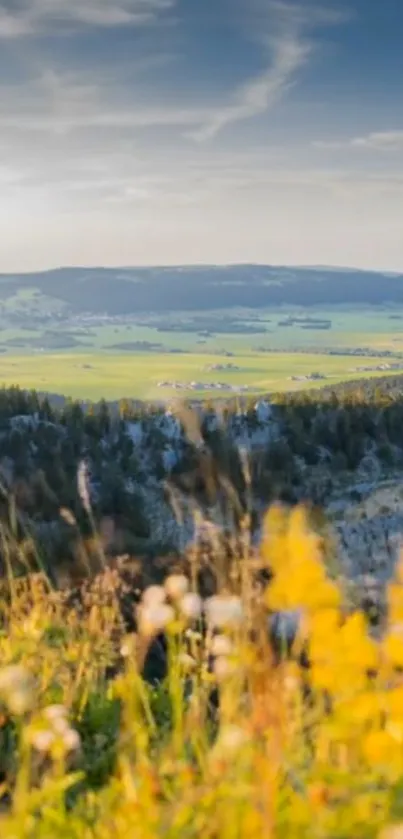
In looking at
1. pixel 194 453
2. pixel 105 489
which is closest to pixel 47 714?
pixel 105 489

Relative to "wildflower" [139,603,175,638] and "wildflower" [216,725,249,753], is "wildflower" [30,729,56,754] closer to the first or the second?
"wildflower" [139,603,175,638]

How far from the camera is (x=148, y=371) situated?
523 feet

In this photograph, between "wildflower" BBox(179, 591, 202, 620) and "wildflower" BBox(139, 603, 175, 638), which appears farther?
"wildflower" BBox(179, 591, 202, 620)

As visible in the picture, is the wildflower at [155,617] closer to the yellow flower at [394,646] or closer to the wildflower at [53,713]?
the wildflower at [53,713]

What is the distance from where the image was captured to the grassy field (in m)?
136

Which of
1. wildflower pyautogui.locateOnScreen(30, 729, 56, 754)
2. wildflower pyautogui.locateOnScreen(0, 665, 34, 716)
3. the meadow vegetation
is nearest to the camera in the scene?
the meadow vegetation

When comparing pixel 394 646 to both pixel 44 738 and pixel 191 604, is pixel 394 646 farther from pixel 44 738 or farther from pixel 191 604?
pixel 44 738

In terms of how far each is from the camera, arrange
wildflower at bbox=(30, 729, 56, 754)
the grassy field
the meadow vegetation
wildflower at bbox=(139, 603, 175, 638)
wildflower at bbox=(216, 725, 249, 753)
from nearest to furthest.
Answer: the meadow vegetation < wildflower at bbox=(216, 725, 249, 753) < wildflower at bbox=(30, 729, 56, 754) < wildflower at bbox=(139, 603, 175, 638) < the grassy field

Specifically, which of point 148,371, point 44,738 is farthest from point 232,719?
point 148,371

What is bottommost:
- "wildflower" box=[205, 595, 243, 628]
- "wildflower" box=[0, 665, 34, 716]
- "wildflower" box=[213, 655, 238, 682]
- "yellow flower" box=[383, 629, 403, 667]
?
"wildflower" box=[213, 655, 238, 682]

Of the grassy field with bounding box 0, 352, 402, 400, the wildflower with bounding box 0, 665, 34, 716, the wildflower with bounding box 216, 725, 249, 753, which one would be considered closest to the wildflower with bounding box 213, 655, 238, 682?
the wildflower with bounding box 216, 725, 249, 753

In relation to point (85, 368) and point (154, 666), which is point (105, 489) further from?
point (85, 368)

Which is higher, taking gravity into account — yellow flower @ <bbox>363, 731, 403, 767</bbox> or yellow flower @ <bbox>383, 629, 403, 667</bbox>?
yellow flower @ <bbox>383, 629, 403, 667</bbox>

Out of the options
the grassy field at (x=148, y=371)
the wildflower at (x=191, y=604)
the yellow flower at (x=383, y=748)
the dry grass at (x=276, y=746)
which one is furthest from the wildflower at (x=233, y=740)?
the grassy field at (x=148, y=371)
